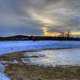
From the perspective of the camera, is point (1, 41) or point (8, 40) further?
point (8, 40)

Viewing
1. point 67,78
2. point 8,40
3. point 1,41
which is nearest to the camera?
point 67,78

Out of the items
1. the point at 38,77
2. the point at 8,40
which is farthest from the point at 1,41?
the point at 38,77

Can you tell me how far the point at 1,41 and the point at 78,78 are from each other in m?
115

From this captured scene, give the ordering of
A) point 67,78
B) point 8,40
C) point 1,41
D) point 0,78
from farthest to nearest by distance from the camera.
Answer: point 8,40 → point 1,41 → point 67,78 → point 0,78

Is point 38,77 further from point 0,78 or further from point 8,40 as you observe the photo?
point 8,40

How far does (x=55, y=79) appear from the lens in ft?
53.4

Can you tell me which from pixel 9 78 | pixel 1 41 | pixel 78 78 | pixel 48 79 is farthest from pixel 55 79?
pixel 1 41

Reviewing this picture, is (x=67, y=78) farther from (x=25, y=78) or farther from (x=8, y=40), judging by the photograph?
(x=8, y=40)

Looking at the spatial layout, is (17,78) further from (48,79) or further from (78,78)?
(78,78)

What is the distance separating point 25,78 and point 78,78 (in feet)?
10.5

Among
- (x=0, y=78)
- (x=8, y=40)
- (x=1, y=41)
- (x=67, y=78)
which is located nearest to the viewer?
(x=0, y=78)

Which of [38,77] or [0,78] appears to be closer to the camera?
[0,78]

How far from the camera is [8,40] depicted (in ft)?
453

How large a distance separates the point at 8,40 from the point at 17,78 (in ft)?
402
